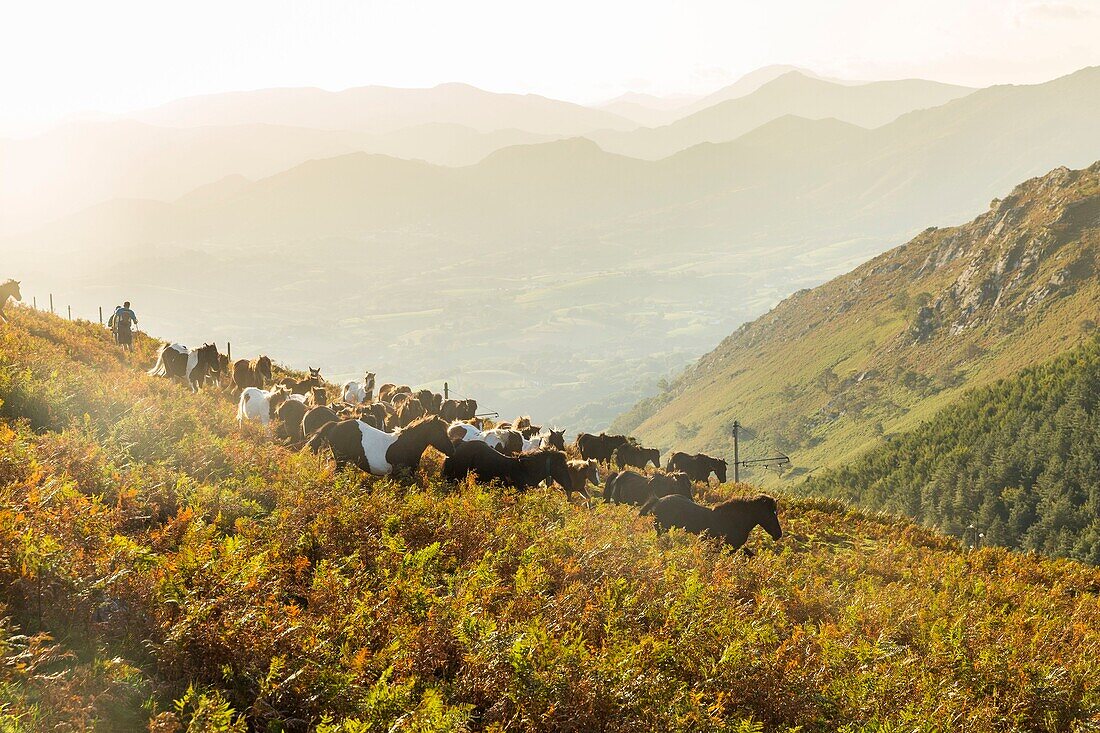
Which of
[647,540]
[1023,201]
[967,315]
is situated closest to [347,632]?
[647,540]


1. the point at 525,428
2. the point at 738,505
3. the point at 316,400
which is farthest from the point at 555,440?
the point at 738,505

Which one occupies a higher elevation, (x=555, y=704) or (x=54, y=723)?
(x=54, y=723)

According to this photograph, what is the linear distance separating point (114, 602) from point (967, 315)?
151 meters

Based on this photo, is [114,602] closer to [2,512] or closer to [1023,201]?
[2,512]

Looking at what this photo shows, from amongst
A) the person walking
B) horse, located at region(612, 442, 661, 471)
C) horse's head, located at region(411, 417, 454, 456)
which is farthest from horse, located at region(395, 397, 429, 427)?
the person walking

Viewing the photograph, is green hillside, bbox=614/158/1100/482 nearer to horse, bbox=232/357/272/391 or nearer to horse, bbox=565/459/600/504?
horse, bbox=565/459/600/504

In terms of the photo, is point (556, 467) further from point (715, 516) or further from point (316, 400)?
point (316, 400)

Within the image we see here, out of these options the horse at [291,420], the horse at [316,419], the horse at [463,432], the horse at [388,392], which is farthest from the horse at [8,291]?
the horse at [463,432]

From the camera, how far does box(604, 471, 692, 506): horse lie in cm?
1741

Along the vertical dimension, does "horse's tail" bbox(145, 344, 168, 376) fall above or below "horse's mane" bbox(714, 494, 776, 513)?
above

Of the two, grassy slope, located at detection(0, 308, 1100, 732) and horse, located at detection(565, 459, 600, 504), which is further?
horse, located at detection(565, 459, 600, 504)

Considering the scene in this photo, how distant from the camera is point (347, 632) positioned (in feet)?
20.9

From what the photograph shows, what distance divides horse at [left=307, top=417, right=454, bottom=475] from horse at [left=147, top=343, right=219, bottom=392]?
8.28 metres

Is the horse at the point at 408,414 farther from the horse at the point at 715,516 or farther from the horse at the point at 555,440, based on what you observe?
the horse at the point at 715,516
